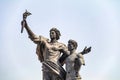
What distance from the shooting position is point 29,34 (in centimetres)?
1811

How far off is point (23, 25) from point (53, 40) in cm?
138

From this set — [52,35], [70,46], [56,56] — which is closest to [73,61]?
[70,46]

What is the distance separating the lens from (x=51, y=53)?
1802 cm

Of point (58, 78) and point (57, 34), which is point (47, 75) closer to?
point (58, 78)

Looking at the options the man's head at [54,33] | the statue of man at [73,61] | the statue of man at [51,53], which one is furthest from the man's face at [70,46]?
the man's head at [54,33]

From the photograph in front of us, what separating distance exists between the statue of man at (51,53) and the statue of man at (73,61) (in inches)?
14.7

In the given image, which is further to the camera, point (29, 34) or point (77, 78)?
point (29, 34)

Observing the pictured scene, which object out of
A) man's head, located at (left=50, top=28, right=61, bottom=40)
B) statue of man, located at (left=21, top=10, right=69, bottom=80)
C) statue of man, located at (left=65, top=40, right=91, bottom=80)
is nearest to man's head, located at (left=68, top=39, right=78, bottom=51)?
statue of man, located at (left=65, top=40, right=91, bottom=80)

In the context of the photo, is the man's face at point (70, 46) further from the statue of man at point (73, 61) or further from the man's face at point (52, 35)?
the man's face at point (52, 35)

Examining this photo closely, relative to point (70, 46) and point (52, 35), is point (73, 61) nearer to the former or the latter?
point (70, 46)

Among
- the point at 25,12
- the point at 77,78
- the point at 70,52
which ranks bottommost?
the point at 77,78

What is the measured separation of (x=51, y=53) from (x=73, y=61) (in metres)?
1.01

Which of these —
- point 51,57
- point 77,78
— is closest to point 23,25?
point 51,57

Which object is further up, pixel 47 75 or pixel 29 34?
pixel 29 34
